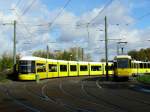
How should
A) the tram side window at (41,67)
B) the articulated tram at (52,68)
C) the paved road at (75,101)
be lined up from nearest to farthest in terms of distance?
the paved road at (75,101) → the articulated tram at (52,68) → the tram side window at (41,67)

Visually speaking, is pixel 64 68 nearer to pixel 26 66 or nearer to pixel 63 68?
pixel 63 68

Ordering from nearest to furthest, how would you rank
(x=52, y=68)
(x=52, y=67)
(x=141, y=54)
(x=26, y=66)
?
1. (x=26, y=66)
2. (x=52, y=67)
3. (x=52, y=68)
4. (x=141, y=54)

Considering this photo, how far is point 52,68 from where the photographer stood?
59469 mm

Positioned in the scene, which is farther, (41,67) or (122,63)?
(41,67)

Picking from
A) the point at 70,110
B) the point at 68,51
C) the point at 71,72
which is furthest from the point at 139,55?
the point at 70,110

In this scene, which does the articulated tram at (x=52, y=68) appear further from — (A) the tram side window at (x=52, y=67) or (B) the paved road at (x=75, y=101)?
(B) the paved road at (x=75, y=101)

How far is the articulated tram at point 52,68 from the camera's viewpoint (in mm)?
50781

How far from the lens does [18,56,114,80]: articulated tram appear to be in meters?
50.8

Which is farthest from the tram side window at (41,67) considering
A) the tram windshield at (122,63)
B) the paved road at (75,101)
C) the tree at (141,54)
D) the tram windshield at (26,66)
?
the tree at (141,54)

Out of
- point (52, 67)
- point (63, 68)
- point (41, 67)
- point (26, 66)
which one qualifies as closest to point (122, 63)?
point (41, 67)

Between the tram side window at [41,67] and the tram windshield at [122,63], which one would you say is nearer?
the tram windshield at [122,63]

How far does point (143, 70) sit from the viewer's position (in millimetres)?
75875

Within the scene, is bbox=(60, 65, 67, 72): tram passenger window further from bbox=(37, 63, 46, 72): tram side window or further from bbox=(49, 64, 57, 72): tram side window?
bbox=(37, 63, 46, 72): tram side window

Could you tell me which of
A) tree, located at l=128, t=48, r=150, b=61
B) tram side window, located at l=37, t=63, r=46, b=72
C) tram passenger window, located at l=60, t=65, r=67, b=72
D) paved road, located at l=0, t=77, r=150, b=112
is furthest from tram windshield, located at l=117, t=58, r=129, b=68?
tree, located at l=128, t=48, r=150, b=61
